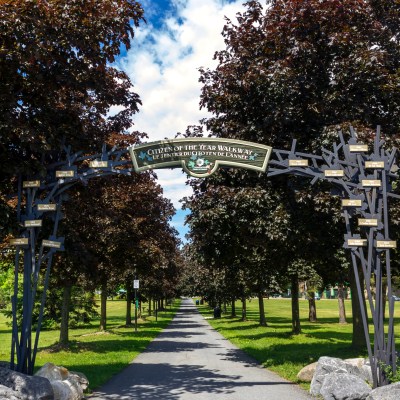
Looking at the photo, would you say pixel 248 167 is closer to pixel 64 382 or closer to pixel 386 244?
Answer: pixel 386 244

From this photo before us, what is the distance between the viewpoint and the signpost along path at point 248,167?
9.12m

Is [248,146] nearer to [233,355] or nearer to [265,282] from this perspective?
[233,355]

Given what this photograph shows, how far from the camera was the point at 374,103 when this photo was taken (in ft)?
42.9

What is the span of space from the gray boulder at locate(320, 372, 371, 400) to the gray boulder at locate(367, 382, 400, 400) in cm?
44

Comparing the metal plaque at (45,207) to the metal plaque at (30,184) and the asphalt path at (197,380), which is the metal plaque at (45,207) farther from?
the asphalt path at (197,380)

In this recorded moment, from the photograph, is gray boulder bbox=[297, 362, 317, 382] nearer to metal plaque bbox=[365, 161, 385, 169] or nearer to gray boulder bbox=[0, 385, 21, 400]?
metal plaque bbox=[365, 161, 385, 169]

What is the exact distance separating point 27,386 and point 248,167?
5.52 metres

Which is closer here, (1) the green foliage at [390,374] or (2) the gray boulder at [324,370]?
(1) the green foliage at [390,374]

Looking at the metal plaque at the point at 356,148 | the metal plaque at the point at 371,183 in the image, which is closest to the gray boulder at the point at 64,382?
the metal plaque at the point at 371,183

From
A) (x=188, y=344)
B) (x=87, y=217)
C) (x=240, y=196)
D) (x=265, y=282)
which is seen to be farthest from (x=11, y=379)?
(x=265, y=282)

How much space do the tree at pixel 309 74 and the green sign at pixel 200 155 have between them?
2.50m

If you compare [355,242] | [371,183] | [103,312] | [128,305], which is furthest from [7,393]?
[128,305]

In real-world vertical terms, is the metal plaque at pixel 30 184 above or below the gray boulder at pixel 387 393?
above

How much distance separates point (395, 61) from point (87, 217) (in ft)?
33.0
